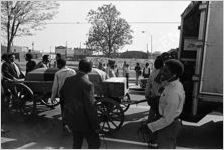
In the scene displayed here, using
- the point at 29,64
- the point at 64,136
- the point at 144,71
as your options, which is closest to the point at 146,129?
the point at 64,136

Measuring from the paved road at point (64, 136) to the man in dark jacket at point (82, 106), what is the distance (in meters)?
1.70

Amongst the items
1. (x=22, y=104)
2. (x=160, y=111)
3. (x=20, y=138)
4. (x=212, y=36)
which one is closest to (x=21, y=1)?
(x=22, y=104)

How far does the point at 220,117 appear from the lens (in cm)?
860

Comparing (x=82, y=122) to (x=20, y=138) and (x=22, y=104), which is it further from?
(x=22, y=104)

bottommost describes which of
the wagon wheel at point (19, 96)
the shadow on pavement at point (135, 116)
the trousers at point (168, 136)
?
the shadow on pavement at point (135, 116)

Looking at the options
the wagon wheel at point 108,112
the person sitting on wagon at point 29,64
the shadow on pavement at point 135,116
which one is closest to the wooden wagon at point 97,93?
the wagon wheel at point 108,112

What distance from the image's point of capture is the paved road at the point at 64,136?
6.19 metres

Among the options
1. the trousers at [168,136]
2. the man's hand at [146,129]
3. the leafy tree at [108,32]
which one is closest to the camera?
the trousers at [168,136]

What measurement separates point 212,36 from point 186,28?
217 cm

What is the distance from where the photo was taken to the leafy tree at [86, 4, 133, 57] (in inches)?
1348

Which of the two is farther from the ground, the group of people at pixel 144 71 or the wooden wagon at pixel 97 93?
the wooden wagon at pixel 97 93

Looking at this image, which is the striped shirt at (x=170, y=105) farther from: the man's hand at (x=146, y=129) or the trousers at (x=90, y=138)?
the trousers at (x=90, y=138)

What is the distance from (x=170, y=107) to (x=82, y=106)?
1194 millimetres

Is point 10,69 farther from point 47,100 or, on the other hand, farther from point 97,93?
point 97,93
